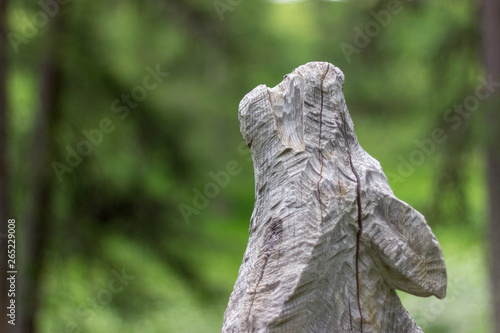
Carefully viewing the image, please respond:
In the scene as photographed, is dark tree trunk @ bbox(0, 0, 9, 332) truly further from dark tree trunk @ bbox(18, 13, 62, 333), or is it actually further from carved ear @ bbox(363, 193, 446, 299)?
carved ear @ bbox(363, 193, 446, 299)

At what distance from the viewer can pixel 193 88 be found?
8094mm

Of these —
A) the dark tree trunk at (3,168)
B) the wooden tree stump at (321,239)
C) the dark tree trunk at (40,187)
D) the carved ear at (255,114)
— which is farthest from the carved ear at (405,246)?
the dark tree trunk at (40,187)

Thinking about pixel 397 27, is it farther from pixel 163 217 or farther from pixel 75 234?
pixel 75 234

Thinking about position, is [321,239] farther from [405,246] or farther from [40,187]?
[40,187]

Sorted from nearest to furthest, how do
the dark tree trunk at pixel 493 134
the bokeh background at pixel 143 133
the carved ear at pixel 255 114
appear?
the carved ear at pixel 255 114
the dark tree trunk at pixel 493 134
the bokeh background at pixel 143 133

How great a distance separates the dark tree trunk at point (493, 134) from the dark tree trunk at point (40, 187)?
13.1 feet

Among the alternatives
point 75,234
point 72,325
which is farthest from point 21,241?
point 72,325

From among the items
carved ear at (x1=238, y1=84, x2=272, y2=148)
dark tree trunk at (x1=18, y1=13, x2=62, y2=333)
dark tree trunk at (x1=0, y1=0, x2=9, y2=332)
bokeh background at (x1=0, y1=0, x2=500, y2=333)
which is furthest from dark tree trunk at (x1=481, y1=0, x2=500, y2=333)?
dark tree trunk at (x1=0, y1=0, x2=9, y2=332)

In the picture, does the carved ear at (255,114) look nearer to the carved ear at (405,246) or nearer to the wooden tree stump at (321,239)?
the wooden tree stump at (321,239)

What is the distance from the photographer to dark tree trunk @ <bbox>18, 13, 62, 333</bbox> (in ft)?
19.6

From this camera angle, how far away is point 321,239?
2.57 metres

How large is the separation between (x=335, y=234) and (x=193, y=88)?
5.75 meters

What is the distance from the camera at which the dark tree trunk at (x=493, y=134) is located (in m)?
5.20

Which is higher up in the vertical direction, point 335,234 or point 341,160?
point 341,160
